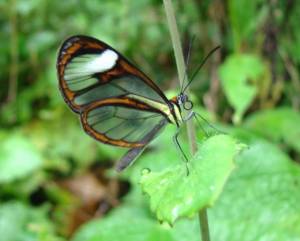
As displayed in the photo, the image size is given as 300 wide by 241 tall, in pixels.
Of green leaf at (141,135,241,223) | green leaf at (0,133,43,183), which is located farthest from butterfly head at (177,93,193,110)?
green leaf at (0,133,43,183)

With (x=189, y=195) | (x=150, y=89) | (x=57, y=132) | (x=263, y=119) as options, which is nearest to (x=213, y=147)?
(x=189, y=195)

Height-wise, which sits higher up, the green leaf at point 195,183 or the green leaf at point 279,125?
the green leaf at point 195,183

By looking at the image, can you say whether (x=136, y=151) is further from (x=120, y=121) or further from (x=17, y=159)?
(x=17, y=159)

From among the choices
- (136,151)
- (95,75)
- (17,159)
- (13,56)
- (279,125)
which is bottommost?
(279,125)

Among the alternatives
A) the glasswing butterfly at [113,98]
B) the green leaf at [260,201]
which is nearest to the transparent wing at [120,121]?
the glasswing butterfly at [113,98]

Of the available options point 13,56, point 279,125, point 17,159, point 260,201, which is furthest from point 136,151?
point 13,56

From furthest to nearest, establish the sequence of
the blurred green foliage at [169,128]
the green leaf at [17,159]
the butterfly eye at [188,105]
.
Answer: the green leaf at [17,159]
the blurred green foliage at [169,128]
the butterfly eye at [188,105]

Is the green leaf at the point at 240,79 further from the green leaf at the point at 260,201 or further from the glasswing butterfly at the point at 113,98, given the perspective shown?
the glasswing butterfly at the point at 113,98
